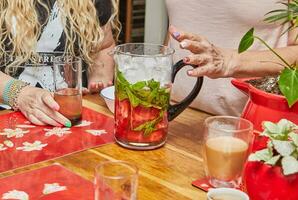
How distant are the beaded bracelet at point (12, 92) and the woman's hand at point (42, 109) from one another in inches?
1.9

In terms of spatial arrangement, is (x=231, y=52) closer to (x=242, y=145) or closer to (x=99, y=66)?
(x=242, y=145)

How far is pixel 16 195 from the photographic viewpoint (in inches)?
41.1

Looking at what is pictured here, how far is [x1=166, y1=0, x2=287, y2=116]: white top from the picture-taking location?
1.65 metres

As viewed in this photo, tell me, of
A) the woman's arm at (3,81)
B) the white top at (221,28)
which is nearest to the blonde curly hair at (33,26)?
the woman's arm at (3,81)

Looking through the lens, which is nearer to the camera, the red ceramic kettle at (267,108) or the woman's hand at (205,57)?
the red ceramic kettle at (267,108)

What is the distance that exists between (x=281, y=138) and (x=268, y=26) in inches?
30.9

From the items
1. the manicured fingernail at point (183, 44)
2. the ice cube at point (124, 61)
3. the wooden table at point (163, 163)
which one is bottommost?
the wooden table at point (163, 163)

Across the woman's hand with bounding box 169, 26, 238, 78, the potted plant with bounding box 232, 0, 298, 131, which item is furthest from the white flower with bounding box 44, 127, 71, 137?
the potted plant with bounding box 232, 0, 298, 131

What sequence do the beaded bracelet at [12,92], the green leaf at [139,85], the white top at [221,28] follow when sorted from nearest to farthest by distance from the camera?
the green leaf at [139,85]
the beaded bracelet at [12,92]
the white top at [221,28]

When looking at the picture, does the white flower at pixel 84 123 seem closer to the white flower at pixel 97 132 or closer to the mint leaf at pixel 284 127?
the white flower at pixel 97 132

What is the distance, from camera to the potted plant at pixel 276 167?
3.01ft

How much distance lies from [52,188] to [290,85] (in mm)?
507

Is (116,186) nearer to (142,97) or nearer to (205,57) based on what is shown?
(142,97)

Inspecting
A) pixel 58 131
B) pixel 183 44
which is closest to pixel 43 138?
pixel 58 131
